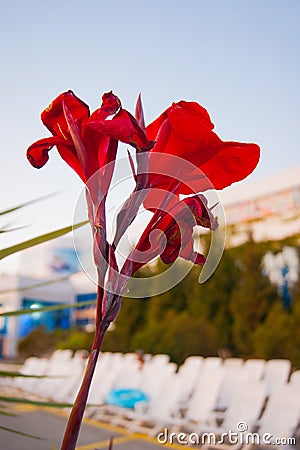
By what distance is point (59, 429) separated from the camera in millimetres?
5285

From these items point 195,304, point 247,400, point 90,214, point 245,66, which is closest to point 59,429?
point 247,400

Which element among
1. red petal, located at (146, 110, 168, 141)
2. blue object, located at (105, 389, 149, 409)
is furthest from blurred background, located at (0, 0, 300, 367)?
blue object, located at (105, 389, 149, 409)

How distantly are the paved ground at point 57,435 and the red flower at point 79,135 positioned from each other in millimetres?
3802

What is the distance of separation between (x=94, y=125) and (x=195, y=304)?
11.4m

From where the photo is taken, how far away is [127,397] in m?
5.65

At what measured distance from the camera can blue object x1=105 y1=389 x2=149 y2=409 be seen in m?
5.57

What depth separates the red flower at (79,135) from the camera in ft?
1.41

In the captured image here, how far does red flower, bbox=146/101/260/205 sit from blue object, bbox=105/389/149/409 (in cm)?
547

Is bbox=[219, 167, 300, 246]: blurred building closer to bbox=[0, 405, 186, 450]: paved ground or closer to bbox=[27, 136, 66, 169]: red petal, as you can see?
bbox=[0, 405, 186, 450]: paved ground

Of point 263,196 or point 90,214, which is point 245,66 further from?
point 263,196

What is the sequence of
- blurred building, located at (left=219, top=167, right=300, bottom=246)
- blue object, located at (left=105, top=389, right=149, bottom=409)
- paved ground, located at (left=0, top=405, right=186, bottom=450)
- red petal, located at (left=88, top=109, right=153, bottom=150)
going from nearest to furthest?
red petal, located at (left=88, top=109, right=153, bottom=150) → paved ground, located at (left=0, top=405, right=186, bottom=450) → blue object, located at (left=105, top=389, right=149, bottom=409) → blurred building, located at (left=219, top=167, right=300, bottom=246)

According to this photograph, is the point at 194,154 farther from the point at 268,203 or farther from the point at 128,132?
the point at 268,203

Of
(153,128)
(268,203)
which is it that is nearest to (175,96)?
(153,128)

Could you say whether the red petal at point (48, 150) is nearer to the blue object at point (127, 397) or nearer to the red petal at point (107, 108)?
the red petal at point (107, 108)
